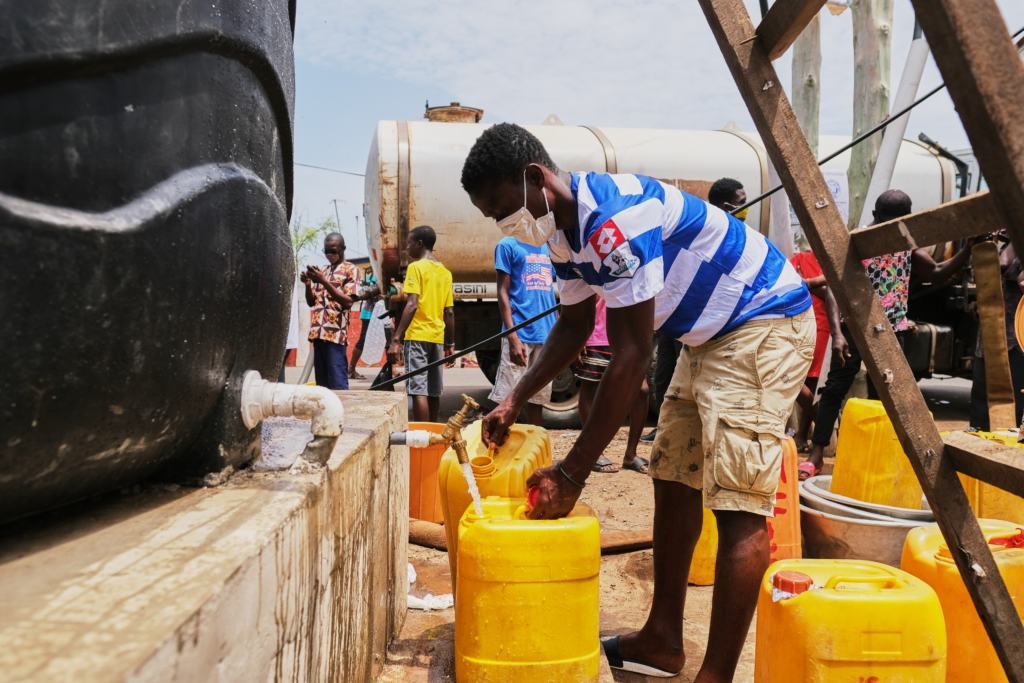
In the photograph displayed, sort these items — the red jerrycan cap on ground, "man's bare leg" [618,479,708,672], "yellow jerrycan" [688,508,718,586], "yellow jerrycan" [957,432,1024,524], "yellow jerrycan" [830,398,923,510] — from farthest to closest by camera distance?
"yellow jerrycan" [830,398,923,510] < "yellow jerrycan" [688,508,718,586] < "yellow jerrycan" [957,432,1024,524] < "man's bare leg" [618,479,708,672] < the red jerrycan cap on ground

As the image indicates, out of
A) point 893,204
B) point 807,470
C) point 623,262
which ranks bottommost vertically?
point 807,470

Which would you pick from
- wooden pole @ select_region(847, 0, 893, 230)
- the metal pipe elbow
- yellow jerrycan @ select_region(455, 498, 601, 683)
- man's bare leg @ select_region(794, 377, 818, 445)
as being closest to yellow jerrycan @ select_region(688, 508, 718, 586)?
yellow jerrycan @ select_region(455, 498, 601, 683)

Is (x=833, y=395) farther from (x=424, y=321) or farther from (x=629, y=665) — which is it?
(x=629, y=665)

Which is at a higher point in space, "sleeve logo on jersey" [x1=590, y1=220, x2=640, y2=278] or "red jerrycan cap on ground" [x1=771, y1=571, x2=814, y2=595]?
"sleeve logo on jersey" [x1=590, y1=220, x2=640, y2=278]

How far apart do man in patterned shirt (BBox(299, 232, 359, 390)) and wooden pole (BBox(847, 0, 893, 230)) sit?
445cm

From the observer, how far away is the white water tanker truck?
6227mm

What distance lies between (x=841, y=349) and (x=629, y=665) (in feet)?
10.3

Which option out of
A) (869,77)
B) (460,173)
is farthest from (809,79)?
(460,173)

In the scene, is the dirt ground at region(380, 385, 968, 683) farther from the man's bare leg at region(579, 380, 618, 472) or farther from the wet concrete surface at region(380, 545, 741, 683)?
the man's bare leg at region(579, 380, 618, 472)

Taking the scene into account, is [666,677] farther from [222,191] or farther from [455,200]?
[455,200]

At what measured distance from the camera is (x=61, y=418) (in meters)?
0.83

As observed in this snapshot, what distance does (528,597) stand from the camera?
5.47ft

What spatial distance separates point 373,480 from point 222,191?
936 millimetres

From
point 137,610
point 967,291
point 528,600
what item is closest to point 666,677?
point 528,600
